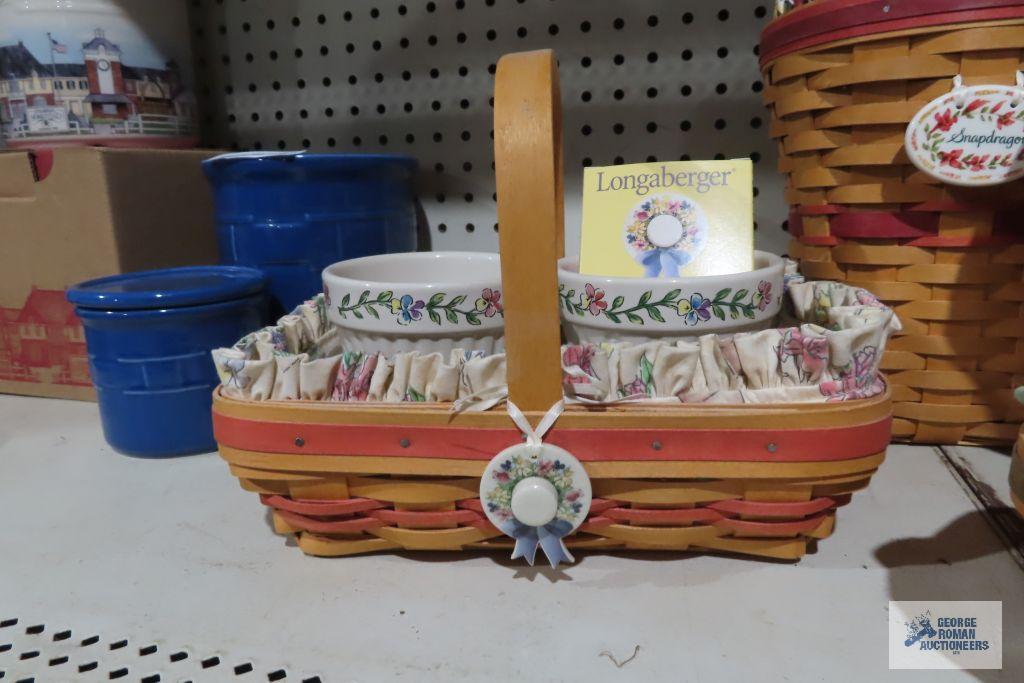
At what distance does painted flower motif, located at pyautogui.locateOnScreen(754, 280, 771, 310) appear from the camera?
43cm

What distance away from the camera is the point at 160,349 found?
59cm

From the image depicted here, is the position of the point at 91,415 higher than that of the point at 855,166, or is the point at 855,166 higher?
the point at 855,166

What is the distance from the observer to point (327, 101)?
0.83m

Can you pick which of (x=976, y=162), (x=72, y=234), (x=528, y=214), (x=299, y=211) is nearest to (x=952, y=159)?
(x=976, y=162)

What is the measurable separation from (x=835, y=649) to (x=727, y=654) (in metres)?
0.06

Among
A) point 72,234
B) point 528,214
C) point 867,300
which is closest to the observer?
point 528,214

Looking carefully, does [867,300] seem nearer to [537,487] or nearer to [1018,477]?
[1018,477]

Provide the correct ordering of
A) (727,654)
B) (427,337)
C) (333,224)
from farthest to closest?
(333,224)
(427,337)
(727,654)

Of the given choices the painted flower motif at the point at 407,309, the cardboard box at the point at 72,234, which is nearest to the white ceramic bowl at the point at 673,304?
the painted flower motif at the point at 407,309

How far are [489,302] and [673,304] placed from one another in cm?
12

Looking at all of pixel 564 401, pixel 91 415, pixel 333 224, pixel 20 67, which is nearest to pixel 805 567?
pixel 564 401

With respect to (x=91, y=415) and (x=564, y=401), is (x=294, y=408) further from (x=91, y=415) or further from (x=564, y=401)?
(x=91, y=415)

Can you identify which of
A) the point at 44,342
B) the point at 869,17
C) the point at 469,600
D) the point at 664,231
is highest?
the point at 869,17

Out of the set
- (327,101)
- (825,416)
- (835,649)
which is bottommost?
(835,649)
